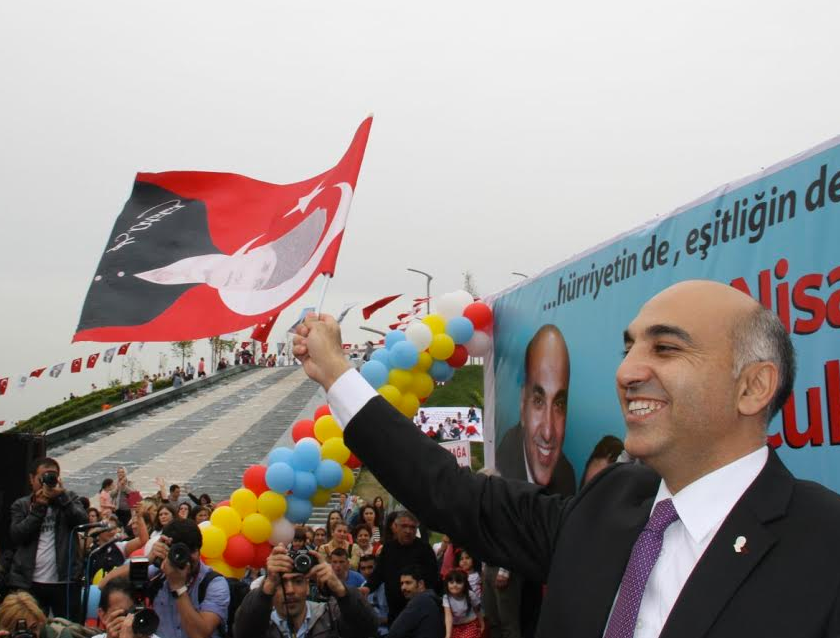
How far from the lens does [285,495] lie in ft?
23.6

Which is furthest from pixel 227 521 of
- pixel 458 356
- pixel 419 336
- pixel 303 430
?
pixel 458 356

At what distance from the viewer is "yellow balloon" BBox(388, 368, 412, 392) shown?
7625mm

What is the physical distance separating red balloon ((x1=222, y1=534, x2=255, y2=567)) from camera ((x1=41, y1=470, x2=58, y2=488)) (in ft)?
5.79

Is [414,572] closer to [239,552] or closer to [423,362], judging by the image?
[239,552]

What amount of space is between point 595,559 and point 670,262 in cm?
351

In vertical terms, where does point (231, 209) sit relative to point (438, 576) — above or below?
above

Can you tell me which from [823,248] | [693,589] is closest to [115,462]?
[823,248]

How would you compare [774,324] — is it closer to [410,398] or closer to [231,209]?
[231,209]

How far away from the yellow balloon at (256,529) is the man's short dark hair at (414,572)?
3.87ft

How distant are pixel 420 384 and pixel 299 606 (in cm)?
287

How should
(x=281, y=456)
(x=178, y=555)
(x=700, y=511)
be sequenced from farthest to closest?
(x=281, y=456)
(x=178, y=555)
(x=700, y=511)

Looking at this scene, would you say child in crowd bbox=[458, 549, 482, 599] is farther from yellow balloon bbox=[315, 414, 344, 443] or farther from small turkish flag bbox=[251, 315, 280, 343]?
small turkish flag bbox=[251, 315, 280, 343]

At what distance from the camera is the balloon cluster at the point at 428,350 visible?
755cm

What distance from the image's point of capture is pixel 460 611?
7.35 meters
